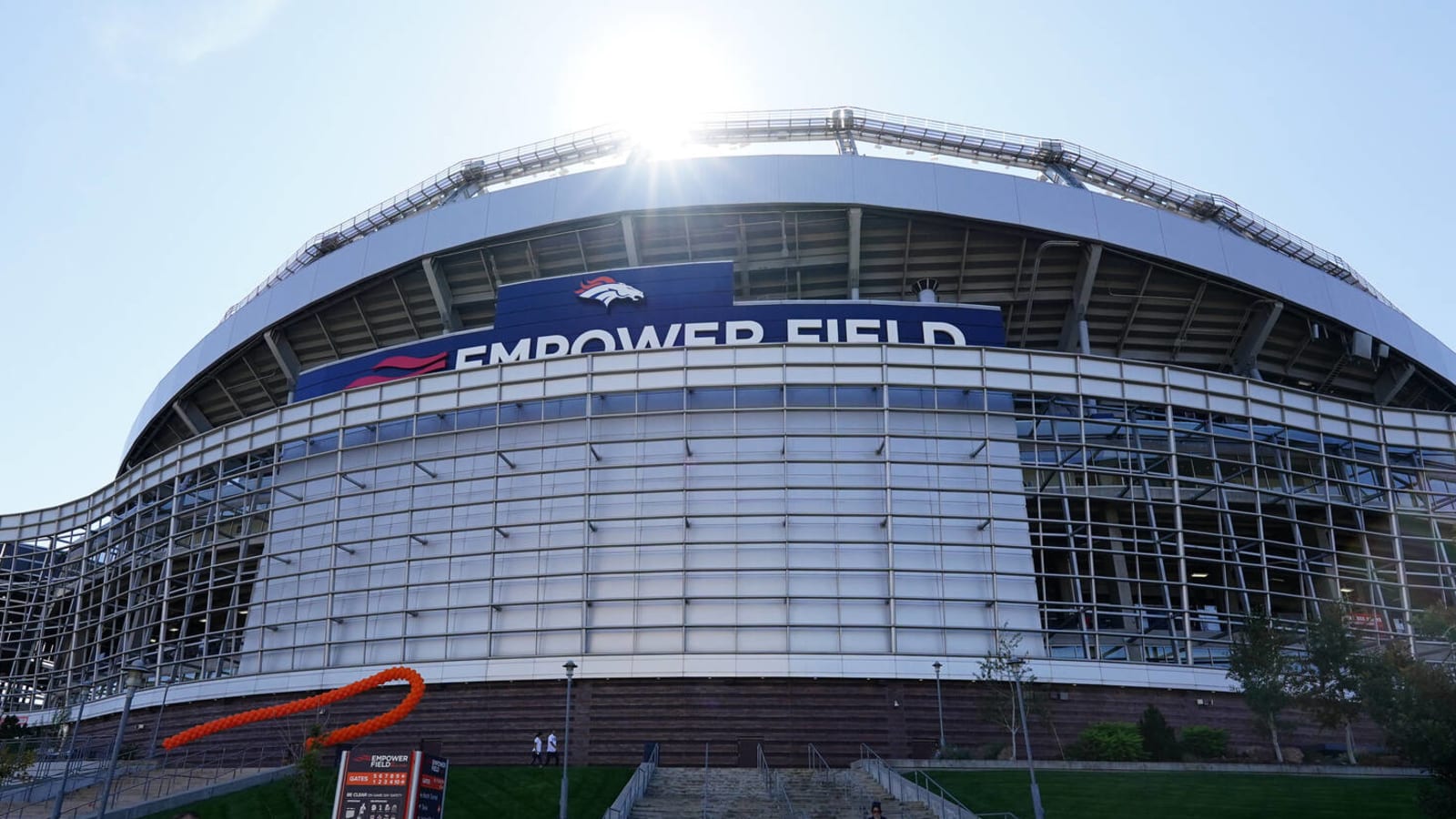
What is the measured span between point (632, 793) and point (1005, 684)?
15167 millimetres

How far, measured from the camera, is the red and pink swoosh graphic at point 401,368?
52000 mm

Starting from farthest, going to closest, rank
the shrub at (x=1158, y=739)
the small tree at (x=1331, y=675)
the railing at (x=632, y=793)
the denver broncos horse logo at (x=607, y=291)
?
the denver broncos horse logo at (x=607, y=291)
the shrub at (x=1158, y=739)
the small tree at (x=1331, y=675)
the railing at (x=632, y=793)

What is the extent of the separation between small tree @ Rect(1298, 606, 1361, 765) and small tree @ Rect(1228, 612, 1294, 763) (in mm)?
704

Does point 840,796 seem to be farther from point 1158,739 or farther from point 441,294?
point 441,294

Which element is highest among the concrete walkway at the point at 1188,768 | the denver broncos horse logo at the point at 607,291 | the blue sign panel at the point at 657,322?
the denver broncos horse logo at the point at 607,291

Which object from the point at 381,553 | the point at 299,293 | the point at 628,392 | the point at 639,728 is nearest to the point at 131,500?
the point at 299,293

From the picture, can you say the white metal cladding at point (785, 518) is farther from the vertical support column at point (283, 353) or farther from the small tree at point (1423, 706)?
the small tree at point (1423, 706)

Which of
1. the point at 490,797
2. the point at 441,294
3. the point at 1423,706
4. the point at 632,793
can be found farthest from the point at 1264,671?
the point at 441,294

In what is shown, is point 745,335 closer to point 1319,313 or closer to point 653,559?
point 653,559

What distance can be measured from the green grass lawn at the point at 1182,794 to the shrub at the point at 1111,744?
385 cm

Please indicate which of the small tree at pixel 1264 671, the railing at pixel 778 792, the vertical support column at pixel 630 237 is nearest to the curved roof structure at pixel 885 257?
the vertical support column at pixel 630 237

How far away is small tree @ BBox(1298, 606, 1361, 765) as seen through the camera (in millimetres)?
36656

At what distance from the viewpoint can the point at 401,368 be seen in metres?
52.7

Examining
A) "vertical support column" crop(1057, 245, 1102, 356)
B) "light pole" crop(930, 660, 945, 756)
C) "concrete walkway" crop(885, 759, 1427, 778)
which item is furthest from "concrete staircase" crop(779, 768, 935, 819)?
"vertical support column" crop(1057, 245, 1102, 356)
